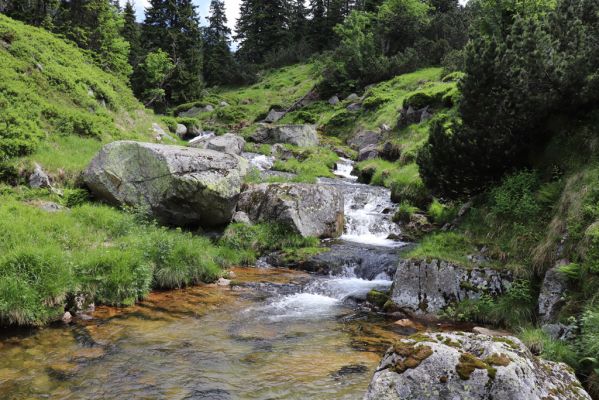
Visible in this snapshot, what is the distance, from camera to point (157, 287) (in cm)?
1197

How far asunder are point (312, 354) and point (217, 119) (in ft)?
148

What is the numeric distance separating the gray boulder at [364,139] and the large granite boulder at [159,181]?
2020 centimetres

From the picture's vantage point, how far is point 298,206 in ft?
55.4

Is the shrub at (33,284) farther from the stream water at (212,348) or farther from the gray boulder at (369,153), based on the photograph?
the gray boulder at (369,153)

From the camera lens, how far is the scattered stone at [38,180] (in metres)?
14.7

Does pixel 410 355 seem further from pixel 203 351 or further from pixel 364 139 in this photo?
pixel 364 139

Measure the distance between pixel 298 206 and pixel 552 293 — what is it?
31.7ft

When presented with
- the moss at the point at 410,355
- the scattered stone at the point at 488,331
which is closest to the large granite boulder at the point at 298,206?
the scattered stone at the point at 488,331

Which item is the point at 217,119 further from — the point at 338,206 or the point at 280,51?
the point at 338,206

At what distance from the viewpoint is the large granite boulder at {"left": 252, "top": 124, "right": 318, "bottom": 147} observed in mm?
35094

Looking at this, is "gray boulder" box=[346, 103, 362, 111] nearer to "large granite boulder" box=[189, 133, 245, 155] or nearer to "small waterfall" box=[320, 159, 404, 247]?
"large granite boulder" box=[189, 133, 245, 155]

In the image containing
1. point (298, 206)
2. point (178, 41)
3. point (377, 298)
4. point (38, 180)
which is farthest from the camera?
point (178, 41)

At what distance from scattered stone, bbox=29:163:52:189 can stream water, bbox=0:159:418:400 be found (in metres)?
6.52

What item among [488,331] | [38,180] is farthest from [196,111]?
[488,331]
